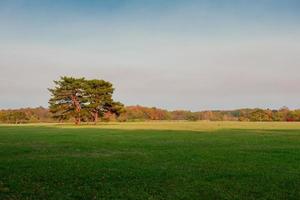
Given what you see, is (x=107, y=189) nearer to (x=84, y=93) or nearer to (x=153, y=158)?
(x=153, y=158)

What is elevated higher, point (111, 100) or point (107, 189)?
point (111, 100)

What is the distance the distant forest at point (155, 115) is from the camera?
466ft

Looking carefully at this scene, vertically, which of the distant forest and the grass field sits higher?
the distant forest

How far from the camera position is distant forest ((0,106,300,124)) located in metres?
142

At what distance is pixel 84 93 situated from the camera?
318 ft

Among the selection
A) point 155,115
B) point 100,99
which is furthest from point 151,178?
point 155,115

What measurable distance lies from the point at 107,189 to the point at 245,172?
256 inches

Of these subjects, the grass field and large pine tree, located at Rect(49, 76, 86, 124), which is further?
large pine tree, located at Rect(49, 76, 86, 124)

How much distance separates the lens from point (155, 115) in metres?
186

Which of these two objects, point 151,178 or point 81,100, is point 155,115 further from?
point 151,178

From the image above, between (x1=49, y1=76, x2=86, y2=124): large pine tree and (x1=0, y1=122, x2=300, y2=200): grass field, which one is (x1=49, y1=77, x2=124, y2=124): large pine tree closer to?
(x1=49, y1=76, x2=86, y2=124): large pine tree

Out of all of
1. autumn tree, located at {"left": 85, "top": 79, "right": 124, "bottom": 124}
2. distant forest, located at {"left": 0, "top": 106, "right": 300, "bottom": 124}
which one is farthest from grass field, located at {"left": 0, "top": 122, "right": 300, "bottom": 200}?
distant forest, located at {"left": 0, "top": 106, "right": 300, "bottom": 124}

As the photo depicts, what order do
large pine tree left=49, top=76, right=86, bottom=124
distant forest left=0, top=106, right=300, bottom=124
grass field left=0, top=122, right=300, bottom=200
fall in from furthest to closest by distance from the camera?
1. distant forest left=0, top=106, right=300, bottom=124
2. large pine tree left=49, top=76, right=86, bottom=124
3. grass field left=0, top=122, right=300, bottom=200

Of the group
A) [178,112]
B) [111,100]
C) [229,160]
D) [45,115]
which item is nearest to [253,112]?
[178,112]
